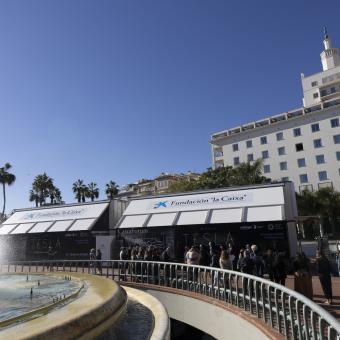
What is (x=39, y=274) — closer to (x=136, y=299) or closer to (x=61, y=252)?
(x=136, y=299)

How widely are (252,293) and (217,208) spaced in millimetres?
13305

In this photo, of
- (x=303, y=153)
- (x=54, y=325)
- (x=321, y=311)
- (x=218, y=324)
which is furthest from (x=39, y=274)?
(x=303, y=153)

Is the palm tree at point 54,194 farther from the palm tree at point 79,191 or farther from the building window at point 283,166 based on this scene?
the building window at point 283,166

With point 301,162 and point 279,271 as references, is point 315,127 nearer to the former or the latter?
point 301,162

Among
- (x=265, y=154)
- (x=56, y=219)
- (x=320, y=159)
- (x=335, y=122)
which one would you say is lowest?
(x=56, y=219)

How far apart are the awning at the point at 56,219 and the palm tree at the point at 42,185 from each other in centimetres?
4376

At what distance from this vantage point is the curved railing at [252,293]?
4961 mm

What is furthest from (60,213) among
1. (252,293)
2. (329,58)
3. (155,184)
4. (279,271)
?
(329,58)

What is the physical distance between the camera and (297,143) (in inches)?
2657

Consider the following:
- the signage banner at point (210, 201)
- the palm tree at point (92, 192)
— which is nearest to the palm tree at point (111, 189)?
the palm tree at point (92, 192)

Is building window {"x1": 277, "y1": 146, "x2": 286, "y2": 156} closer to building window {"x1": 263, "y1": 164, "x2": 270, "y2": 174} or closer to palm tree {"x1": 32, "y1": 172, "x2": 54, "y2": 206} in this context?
building window {"x1": 263, "y1": 164, "x2": 270, "y2": 174}

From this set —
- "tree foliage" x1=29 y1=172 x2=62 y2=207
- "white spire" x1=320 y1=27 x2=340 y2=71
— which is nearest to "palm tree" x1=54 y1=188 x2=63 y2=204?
"tree foliage" x1=29 y1=172 x2=62 y2=207

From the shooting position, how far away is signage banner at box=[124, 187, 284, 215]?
68.9 ft

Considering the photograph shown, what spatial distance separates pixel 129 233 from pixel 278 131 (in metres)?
53.3
